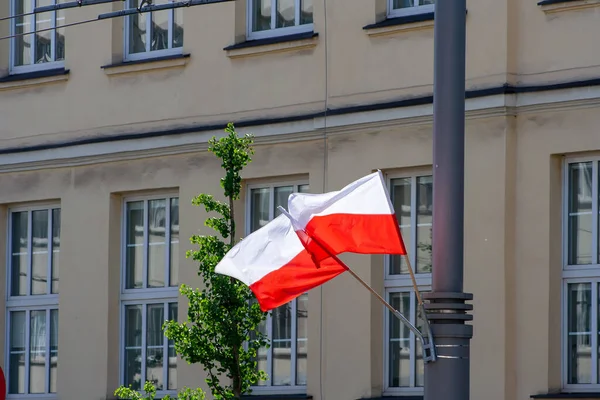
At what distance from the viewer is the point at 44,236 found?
792 inches

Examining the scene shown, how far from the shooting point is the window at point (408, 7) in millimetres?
16797

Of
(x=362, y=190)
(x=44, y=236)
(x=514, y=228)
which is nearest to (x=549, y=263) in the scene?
(x=514, y=228)

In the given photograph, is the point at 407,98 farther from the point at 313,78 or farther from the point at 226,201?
the point at 226,201

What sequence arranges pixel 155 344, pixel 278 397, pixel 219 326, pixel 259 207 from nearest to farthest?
pixel 219 326 → pixel 278 397 → pixel 259 207 → pixel 155 344

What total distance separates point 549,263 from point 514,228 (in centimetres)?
50

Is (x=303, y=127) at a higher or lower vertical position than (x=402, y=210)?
higher

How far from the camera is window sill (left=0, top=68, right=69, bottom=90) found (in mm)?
19953

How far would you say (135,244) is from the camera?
1922cm

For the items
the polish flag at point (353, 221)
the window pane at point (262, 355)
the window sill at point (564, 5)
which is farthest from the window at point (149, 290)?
the polish flag at point (353, 221)

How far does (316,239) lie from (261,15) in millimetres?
8098

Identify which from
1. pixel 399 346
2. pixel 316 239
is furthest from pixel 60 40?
pixel 316 239

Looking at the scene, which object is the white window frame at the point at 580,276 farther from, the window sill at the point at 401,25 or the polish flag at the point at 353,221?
the polish flag at the point at 353,221

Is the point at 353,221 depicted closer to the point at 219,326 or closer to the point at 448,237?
the point at 448,237

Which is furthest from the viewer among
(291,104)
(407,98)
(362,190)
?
(291,104)
